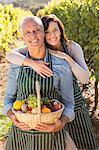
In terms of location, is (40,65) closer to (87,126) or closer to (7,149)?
(7,149)

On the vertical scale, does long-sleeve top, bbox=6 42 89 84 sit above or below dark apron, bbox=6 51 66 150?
above

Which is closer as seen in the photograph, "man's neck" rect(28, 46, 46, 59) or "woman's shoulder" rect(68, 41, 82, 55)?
"man's neck" rect(28, 46, 46, 59)

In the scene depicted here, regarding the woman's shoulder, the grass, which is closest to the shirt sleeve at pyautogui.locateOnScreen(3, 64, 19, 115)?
the woman's shoulder

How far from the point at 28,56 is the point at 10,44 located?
34.7ft

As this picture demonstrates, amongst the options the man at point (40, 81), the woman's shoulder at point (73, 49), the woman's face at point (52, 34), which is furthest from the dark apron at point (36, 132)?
the woman's shoulder at point (73, 49)

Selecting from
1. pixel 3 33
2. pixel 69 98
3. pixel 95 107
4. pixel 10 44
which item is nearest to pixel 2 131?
pixel 95 107

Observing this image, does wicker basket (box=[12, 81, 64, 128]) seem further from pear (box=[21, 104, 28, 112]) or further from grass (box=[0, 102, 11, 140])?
grass (box=[0, 102, 11, 140])

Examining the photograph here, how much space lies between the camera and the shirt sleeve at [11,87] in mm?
3098

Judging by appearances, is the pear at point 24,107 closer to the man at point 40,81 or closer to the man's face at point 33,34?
the man at point 40,81

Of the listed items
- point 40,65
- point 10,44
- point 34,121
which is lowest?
point 10,44

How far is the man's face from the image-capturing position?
289 cm

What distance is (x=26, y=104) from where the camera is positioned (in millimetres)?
2916

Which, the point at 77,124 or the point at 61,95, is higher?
the point at 61,95

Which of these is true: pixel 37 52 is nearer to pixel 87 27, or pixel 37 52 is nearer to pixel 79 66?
pixel 79 66
